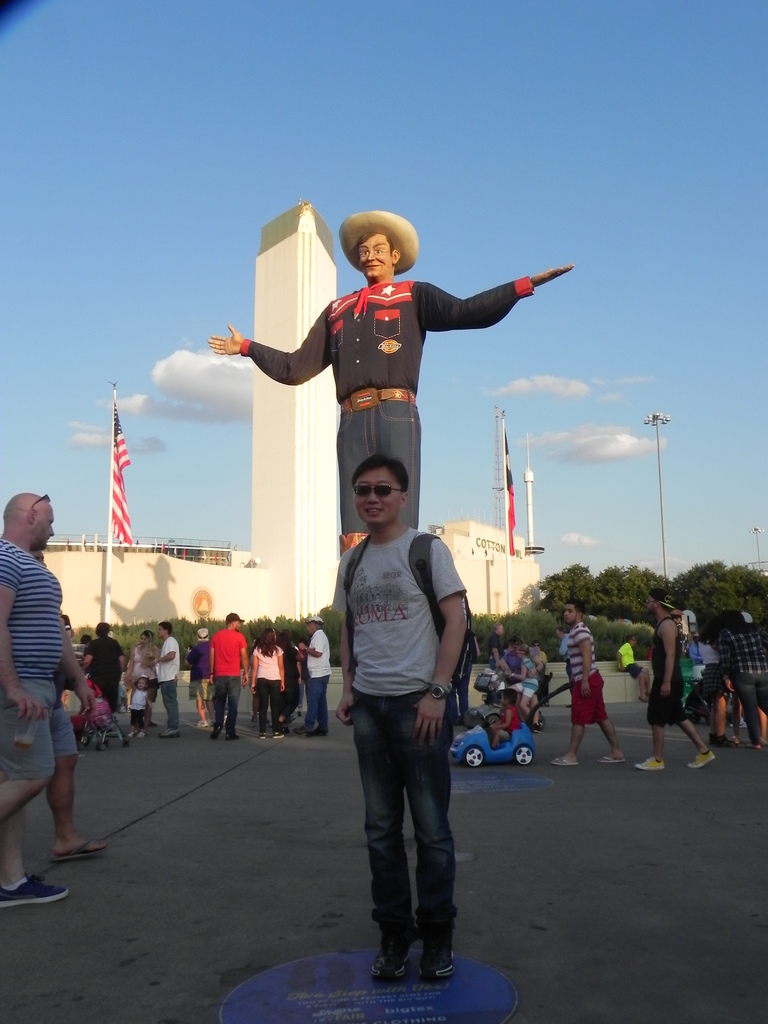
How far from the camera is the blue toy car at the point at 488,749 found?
9547 mm

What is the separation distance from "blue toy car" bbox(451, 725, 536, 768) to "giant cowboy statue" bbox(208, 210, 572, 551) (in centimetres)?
437

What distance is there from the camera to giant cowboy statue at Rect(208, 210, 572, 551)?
19.2ft

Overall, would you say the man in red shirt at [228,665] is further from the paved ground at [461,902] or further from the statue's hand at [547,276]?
the statue's hand at [547,276]

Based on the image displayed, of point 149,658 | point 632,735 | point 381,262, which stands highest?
point 381,262

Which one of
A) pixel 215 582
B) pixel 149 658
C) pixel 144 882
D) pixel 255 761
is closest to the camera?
pixel 144 882

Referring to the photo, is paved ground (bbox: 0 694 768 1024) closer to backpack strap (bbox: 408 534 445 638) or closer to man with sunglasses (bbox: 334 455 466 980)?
man with sunglasses (bbox: 334 455 466 980)

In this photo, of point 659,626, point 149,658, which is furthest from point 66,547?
point 659,626

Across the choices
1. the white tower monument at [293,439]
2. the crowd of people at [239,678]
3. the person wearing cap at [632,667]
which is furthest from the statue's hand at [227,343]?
the white tower monument at [293,439]

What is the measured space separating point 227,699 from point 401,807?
11.3m

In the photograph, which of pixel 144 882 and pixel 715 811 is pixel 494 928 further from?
pixel 715 811

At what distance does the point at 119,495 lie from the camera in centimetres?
2641

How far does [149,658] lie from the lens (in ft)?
48.5

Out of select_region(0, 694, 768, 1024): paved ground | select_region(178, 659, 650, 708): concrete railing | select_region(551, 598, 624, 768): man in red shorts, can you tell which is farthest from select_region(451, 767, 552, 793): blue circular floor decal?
select_region(178, 659, 650, 708): concrete railing

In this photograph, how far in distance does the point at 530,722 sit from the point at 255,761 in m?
4.88
